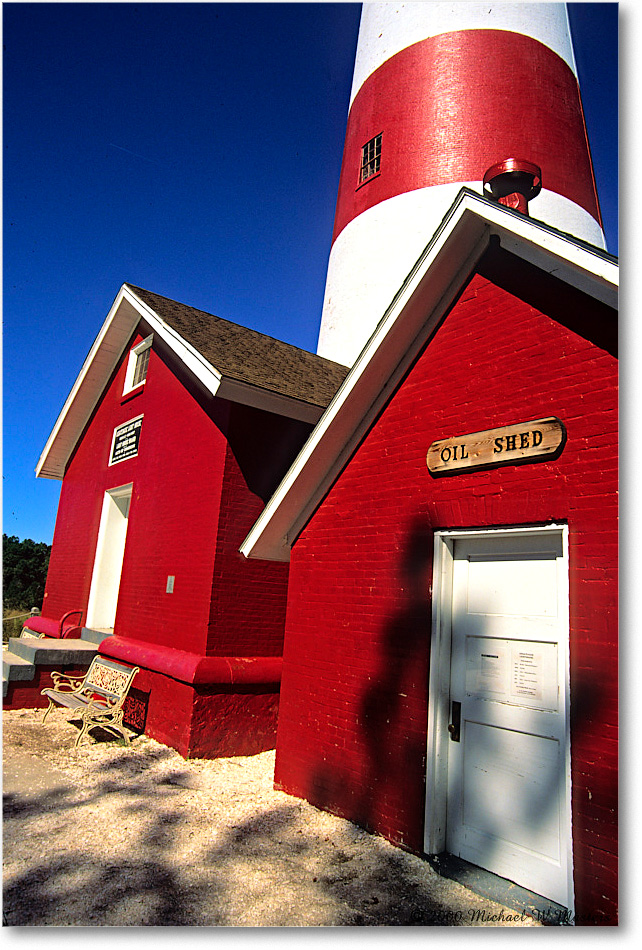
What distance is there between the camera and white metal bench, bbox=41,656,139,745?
24.5 ft

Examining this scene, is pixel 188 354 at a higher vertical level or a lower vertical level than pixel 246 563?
higher

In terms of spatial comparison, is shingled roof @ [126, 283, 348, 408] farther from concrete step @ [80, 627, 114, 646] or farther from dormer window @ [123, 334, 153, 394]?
concrete step @ [80, 627, 114, 646]

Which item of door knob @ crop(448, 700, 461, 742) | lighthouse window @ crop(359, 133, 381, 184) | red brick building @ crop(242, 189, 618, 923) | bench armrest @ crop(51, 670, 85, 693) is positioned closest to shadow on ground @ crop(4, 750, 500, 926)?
red brick building @ crop(242, 189, 618, 923)

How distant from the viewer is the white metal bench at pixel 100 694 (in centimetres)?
745

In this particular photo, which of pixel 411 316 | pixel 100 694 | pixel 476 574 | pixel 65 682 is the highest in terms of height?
pixel 411 316

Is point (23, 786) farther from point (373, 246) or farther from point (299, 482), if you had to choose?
point (373, 246)

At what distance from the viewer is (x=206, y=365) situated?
759 cm

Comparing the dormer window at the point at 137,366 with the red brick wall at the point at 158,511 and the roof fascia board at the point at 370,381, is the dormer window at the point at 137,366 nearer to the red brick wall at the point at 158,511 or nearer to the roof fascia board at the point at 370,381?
the red brick wall at the point at 158,511

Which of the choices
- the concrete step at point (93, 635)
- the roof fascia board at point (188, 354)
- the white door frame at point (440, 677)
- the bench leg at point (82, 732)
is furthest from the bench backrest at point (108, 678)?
the white door frame at point (440, 677)

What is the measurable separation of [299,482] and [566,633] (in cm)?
294

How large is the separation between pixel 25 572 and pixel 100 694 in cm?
995

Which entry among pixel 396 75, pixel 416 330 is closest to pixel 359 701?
pixel 416 330

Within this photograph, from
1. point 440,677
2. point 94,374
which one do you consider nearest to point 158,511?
point 94,374

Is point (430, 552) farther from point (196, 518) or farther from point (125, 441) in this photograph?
point (125, 441)
